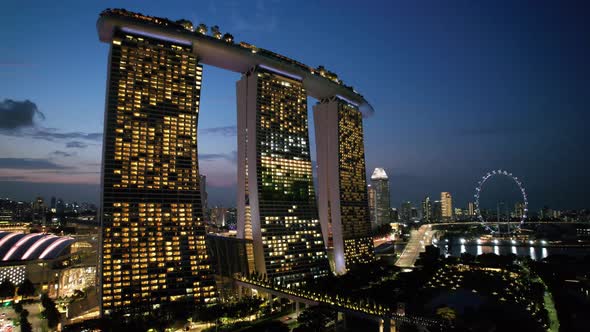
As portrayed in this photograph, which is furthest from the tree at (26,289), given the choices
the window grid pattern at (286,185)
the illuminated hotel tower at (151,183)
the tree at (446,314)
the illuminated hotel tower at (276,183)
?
the tree at (446,314)

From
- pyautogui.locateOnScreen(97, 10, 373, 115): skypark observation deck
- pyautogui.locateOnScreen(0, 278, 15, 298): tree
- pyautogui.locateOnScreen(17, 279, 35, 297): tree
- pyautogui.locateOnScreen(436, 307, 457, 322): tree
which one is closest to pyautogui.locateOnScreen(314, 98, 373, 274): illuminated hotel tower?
pyautogui.locateOnScreen(97, 10, 373, 115): skypark observation deck

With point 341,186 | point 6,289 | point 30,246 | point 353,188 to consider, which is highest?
point 341,186

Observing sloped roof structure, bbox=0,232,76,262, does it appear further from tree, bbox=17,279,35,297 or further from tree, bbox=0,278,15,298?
tree, bbox=0,278,15,298

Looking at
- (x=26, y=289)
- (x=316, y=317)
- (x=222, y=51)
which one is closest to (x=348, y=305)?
(x=316, y=317)

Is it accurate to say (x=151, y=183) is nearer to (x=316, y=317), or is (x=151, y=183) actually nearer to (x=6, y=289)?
(x=316, y=317)

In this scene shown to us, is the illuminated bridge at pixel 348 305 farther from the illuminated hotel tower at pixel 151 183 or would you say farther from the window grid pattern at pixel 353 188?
the window grid pattern at pixel 353 188

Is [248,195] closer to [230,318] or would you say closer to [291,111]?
[291,111]
